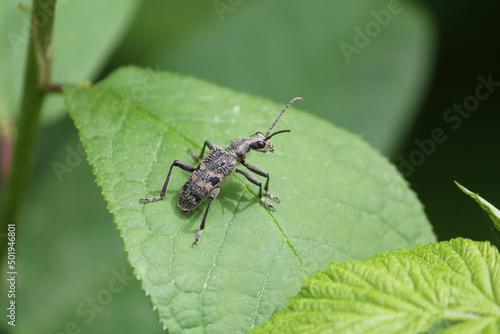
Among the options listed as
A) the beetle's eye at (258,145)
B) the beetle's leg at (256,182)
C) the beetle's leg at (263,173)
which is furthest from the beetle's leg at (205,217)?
the beetle's eye at (258,145)

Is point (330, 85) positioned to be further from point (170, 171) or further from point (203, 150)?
point (170, 171)

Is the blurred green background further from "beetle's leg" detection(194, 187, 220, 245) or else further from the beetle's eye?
the beetle's eye

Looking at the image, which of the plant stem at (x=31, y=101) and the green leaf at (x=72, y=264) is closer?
the plant stem at (x=31, y=101)

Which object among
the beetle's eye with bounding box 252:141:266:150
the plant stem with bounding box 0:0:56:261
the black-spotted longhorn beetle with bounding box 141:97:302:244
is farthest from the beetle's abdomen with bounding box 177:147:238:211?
the plant stem with bounding box 0:0:56:261

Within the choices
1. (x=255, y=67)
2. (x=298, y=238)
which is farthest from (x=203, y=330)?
(x=255, y=67)

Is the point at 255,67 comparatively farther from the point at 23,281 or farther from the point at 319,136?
the point at 23,281

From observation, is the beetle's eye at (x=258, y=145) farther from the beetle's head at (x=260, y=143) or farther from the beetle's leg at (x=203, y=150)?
the beetle's leg at (x=203, y=150)
